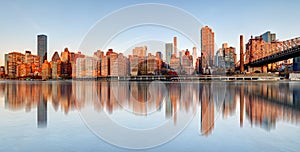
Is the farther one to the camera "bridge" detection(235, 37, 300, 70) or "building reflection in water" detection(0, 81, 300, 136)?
"bridge" detection(235, 37, 300, 70)

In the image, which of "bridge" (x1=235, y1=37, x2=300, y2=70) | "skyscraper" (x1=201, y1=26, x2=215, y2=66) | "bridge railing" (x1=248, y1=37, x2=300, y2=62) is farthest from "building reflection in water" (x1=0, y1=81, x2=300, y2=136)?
"bridge railing" (x1=248, y1=37, x2=300, y2=62)

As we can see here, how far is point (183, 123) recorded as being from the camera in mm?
7207

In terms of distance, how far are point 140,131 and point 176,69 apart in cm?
7519

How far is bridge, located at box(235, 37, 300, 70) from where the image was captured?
2007 inches

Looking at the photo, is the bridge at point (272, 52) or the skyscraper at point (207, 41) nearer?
the skyscraper at point (207, 41)

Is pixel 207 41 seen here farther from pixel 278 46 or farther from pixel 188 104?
pixel 278 46

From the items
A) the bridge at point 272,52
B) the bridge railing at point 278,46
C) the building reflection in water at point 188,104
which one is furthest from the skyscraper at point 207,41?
the building reflection in water at point 188,104

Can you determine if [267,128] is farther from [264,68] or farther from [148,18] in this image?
[264,68]

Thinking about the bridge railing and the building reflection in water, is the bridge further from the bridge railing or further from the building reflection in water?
the building reflection in water

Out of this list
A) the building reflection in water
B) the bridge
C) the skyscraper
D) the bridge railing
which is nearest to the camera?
the building reflection in water

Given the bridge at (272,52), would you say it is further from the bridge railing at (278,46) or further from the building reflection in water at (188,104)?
the building reflection in water at (188,104)

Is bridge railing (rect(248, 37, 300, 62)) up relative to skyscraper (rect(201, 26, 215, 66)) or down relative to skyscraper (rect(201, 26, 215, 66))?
up

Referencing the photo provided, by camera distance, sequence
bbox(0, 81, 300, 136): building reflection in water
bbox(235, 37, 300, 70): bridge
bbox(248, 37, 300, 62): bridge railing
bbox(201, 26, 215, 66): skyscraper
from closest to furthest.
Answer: bbox(0, 81, 300, 136): building reflection in water → bbox(201, 26, 215, 66): skyscraper → bbox(235, 37, 300, 70): bridge → bbox(248, 37, 300, 62): bridge railing

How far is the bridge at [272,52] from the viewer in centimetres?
5098
